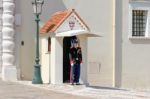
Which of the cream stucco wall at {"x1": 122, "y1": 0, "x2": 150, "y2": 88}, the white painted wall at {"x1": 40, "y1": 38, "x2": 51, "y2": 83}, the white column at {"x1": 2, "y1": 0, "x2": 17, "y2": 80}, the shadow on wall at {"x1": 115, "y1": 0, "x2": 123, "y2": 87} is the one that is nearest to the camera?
the white painted wall at {"x1": 40, "y1": 38, "x2": 51, "y2": 83}

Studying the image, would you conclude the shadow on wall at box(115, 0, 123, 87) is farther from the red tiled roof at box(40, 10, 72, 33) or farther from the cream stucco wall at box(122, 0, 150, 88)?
the red tiled roof at box(40, 10, 72, 33)

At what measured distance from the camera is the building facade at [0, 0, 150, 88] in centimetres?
2833

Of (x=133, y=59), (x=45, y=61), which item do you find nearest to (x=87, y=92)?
(x=45, y=61)

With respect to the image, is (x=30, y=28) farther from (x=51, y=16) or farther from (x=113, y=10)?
(x=113, y=10)

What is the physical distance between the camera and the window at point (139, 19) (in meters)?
30.6

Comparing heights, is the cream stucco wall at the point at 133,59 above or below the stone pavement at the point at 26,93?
above

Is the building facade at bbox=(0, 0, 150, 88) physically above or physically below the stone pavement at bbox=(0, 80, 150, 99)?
above

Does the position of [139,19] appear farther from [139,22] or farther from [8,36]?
[8,36]

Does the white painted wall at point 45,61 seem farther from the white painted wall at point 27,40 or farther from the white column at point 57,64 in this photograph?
the white painted wall at point 27,40

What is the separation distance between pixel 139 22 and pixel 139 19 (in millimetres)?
166

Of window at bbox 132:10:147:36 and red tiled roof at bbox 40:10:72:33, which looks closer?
red tiled roof at bbox 40:10:72:33

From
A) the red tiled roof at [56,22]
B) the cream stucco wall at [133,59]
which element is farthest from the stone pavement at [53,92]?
the cream stucco wall at [133,59]

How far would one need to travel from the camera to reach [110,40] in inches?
1184

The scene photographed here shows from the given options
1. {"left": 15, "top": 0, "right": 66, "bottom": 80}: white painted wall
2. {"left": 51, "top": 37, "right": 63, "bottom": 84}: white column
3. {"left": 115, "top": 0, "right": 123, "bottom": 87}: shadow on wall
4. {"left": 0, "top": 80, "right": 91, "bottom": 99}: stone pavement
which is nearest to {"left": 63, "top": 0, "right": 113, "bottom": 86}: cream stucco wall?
{"left": 115, "top": 0, "right": 123, "bottom": 87}: shadow on wall
